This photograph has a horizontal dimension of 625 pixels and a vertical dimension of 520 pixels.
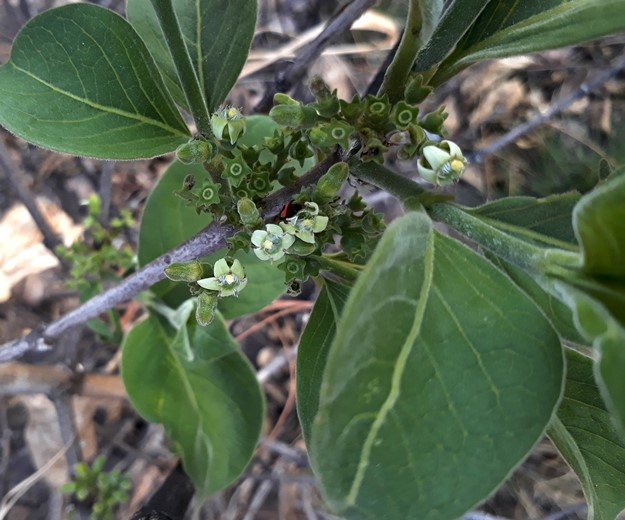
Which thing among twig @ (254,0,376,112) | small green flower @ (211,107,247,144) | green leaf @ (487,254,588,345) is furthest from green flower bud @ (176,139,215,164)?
twig @ (254,0,376,112)

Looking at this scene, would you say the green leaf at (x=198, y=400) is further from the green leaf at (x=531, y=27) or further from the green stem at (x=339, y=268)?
the green leaf at (x=531, y=27)

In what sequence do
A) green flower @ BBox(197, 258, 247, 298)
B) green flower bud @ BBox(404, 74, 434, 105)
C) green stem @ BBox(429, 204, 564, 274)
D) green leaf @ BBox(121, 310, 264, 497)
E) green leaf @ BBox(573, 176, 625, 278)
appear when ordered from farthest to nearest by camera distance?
1. green leaf @ BBox(121, 310, 264, 497)
2. green flower @ BBox(197, 258, 247, 298)
3. green flower bud @ BBox(404, 74, 434, 105)
4. green stem @ BBox(429, 204, 564, 274)
5. green leaf @ BBox(573, 176, 625, 278)

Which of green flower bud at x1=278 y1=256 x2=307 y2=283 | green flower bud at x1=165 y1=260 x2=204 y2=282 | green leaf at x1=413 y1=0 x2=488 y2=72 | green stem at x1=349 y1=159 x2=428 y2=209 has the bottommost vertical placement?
green flower bud at x1=278 y1=256 x2=307 y2=283

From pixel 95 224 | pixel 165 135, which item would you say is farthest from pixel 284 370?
Result: pixel 165 135

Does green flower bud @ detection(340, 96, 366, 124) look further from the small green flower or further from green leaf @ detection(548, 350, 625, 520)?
green leaf @ detection(548, 350, 625, 520)

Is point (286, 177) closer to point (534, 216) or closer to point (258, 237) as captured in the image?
point (258, 237)

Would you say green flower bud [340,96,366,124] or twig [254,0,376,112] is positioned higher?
green flower bud [340,96,366,124]

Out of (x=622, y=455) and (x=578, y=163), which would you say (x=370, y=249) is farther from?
(x=578, y=163)

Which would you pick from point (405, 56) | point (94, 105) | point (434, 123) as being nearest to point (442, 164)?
point (434, 123)
